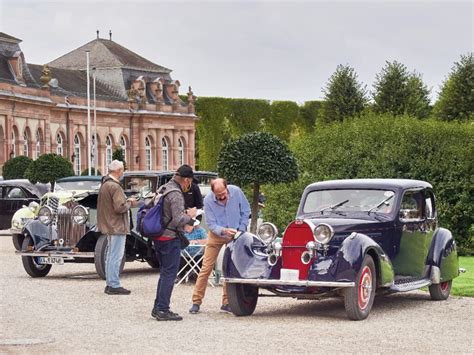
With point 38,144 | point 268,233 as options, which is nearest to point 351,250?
point 268,233

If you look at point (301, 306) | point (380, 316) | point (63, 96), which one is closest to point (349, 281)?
point (380, 316)

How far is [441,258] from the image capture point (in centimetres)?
1642

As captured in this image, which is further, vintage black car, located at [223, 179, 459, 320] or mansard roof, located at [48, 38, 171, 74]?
mansard roof, located at [48, 38, 171, 74]

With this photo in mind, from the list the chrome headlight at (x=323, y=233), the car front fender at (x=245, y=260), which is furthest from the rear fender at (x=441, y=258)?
the car front fender at (x=245, y=260)

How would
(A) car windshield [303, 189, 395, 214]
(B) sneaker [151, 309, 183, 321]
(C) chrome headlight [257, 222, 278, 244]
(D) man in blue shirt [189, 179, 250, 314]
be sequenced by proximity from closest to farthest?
(B) sneaker [151, 309, 183, 321] < (C) chrome headlight [257, 222, 278, 244] < (D) man in blue shirt [189, 179, 250, 314] < (A) car windshield [303, 189, 395, 214]

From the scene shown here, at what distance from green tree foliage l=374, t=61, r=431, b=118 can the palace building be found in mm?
26831

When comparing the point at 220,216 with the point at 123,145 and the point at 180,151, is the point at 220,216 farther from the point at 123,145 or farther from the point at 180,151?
the point at 180,151

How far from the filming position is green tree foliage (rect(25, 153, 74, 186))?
55.6m

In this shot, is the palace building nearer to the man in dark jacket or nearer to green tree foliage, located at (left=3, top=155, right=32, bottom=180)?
green tree foliage, located at (left=3, top=155, right=32, bottom=180)

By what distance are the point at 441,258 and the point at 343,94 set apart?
52.1 metres

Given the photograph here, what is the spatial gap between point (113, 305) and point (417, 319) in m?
3.90

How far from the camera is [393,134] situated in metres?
28.8

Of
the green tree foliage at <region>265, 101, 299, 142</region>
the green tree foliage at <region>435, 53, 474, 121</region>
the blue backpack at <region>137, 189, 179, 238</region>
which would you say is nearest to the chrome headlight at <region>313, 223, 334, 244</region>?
the blue backpack at <region>137, 189, 179, 238</region>

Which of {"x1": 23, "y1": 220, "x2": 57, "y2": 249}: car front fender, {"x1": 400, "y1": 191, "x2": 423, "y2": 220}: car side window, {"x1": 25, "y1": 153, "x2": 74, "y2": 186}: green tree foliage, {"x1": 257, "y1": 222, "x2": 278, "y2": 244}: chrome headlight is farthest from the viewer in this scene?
{"x1": 25, "y1": 153, "x2": 74, "y2": 186}: green tree foliage
